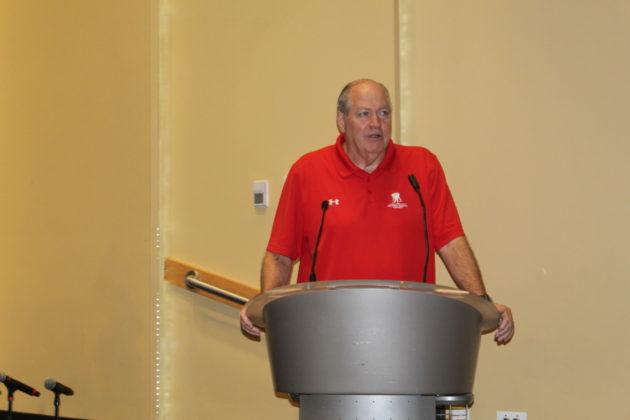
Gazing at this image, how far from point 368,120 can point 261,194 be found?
115 cm

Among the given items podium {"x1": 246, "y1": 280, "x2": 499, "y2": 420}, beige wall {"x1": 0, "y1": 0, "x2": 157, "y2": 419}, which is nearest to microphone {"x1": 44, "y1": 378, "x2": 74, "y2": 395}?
beige wall {"x1": 0, "y1": 0, "x2": 157, "y2": 419}

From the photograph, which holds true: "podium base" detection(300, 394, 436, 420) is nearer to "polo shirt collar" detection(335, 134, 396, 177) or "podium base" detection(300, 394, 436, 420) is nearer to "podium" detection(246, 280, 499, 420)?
"podium" detection(246, 280, 499, 420)

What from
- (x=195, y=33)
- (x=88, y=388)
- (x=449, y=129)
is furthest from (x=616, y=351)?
(x=88, y=388)

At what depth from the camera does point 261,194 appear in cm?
368

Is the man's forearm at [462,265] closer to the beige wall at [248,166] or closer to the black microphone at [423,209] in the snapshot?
the black microphone at [423,209]

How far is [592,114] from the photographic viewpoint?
2.92 metres

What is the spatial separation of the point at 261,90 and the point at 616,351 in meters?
1.90

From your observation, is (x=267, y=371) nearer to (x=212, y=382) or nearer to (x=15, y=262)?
(x=212, y=382)

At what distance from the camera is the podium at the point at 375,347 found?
1.58 m

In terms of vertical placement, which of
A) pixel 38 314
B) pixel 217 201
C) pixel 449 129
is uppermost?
pixel 449 129

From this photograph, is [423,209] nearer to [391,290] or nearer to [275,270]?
[275,270]

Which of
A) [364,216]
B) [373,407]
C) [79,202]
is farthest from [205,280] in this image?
[373,407]

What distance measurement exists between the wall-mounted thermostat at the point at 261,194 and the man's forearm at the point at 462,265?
4.09ft

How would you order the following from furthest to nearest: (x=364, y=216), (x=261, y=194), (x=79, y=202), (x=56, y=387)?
(x=79, y=202) < (x=56, y=387) < (x=261, y=194) < (x=364, y=216)
